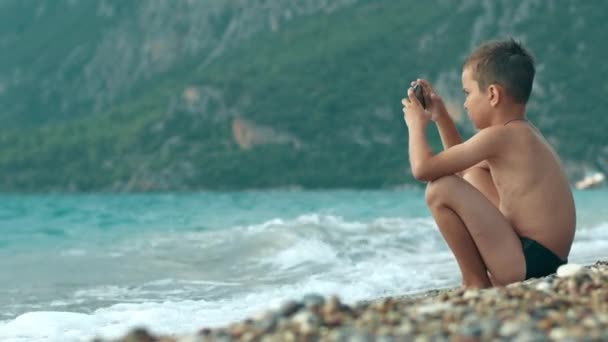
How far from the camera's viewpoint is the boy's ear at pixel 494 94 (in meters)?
6.51

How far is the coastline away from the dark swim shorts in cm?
97

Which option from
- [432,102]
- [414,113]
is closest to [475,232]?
[414,113]

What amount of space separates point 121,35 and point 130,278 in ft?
527

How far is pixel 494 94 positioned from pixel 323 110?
352 ft

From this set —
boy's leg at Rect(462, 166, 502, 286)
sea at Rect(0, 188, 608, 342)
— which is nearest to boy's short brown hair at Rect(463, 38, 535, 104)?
boy's leg at Rect(462, 166, 502, 286)

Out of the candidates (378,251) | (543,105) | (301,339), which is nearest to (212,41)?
(543,105)

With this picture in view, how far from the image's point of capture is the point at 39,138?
124625 millimetres

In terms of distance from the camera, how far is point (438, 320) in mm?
4758

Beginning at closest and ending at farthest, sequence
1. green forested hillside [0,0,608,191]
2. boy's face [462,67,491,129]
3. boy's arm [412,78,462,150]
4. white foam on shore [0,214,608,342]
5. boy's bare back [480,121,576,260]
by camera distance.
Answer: boy's bare back [480,121,576,260] → boy's face [462,67,491,129] → boy's arm [412,78,462,150] → white foam on shore [0,214,608,342] → green forested hillside [0,0,608,191]

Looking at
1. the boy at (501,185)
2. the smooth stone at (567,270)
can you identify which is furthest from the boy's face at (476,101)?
the smooth stone at (567,270)

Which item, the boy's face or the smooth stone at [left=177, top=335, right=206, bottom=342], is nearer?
the smooth stone at [left=177, top=335, right=206, bottom=342]

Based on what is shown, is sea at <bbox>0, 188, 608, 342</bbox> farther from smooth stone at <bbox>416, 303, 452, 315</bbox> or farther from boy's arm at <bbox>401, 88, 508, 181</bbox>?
boy's arm at <bbox>401, 88, 508, 181</bbox>

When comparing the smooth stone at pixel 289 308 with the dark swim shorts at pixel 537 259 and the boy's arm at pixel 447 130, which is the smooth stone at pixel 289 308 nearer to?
the dark swim shorts at pixel 537 259

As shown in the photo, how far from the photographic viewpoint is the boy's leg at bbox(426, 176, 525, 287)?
637 cm
